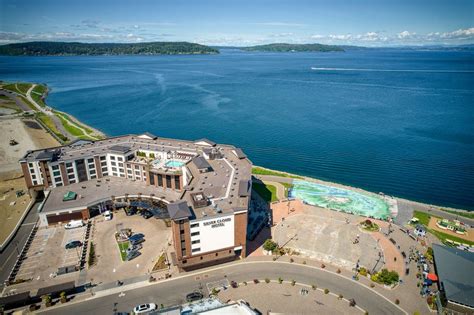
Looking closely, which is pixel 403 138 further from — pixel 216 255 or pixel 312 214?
pixel 216 255

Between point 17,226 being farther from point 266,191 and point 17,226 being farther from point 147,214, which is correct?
point 266,191

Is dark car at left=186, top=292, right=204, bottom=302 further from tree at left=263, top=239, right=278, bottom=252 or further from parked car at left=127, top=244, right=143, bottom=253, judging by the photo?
parked car at left=127, top=244, right=143, bottom=253

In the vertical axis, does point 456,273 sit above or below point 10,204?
above

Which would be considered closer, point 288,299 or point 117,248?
point 288,299

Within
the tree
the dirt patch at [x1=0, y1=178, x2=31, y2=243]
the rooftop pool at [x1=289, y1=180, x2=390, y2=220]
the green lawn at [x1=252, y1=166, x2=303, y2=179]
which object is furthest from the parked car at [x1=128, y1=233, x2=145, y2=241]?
the green lawn at [x1=252, y1=166, x2=303, y2=179]

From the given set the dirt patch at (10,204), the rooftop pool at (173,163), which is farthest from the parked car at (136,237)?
the dirt patch at (10,204)

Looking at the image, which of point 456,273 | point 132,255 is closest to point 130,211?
point 132,255

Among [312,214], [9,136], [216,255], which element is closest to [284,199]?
[312,214]

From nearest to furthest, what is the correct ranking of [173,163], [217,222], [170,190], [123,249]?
[217,222] → [123,249] → [170,190] → [173,163]
